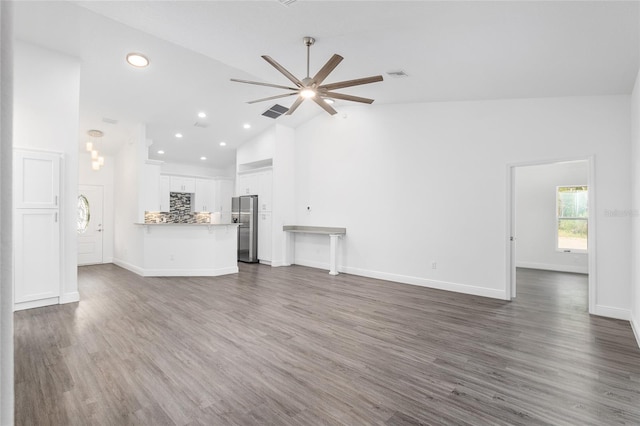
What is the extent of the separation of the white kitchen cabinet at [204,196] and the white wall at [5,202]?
9785mm

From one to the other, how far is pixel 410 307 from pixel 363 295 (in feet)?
2.80

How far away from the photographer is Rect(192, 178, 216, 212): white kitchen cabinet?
9.66 meters

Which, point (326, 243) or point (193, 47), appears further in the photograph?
point (326, 243)

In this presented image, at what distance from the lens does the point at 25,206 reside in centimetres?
408

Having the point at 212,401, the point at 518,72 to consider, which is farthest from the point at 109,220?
the point at 518,72

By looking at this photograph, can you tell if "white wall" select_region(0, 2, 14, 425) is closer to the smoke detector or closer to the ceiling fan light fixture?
the ceiling fan light fixture

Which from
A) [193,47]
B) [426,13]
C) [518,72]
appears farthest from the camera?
[193,47]

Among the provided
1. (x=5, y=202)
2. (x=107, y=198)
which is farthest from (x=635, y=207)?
(x=107, y=198)

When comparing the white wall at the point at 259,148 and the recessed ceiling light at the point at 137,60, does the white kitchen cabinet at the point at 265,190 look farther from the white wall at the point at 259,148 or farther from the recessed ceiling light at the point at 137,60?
the recessed ceiling light at the point at 137,60

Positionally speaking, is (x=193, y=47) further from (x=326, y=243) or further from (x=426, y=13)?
(x=326, y=243)

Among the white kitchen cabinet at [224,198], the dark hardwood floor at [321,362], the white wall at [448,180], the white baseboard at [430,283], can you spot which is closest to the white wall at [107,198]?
the white kitchen cabinet at [224,198]

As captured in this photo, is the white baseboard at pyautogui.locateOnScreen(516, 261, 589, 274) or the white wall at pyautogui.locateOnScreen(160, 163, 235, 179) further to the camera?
the white wall at pyautogui.locateOnScreen(160, 163, 235, 179)

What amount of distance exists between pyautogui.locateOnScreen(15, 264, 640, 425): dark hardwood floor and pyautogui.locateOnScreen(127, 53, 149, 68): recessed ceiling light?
3471 mm

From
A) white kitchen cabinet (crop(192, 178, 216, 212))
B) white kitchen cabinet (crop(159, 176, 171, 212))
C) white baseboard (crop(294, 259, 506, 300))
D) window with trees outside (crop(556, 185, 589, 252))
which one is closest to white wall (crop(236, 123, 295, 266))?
white baseboard (crop(294, 259, 506, 300))
